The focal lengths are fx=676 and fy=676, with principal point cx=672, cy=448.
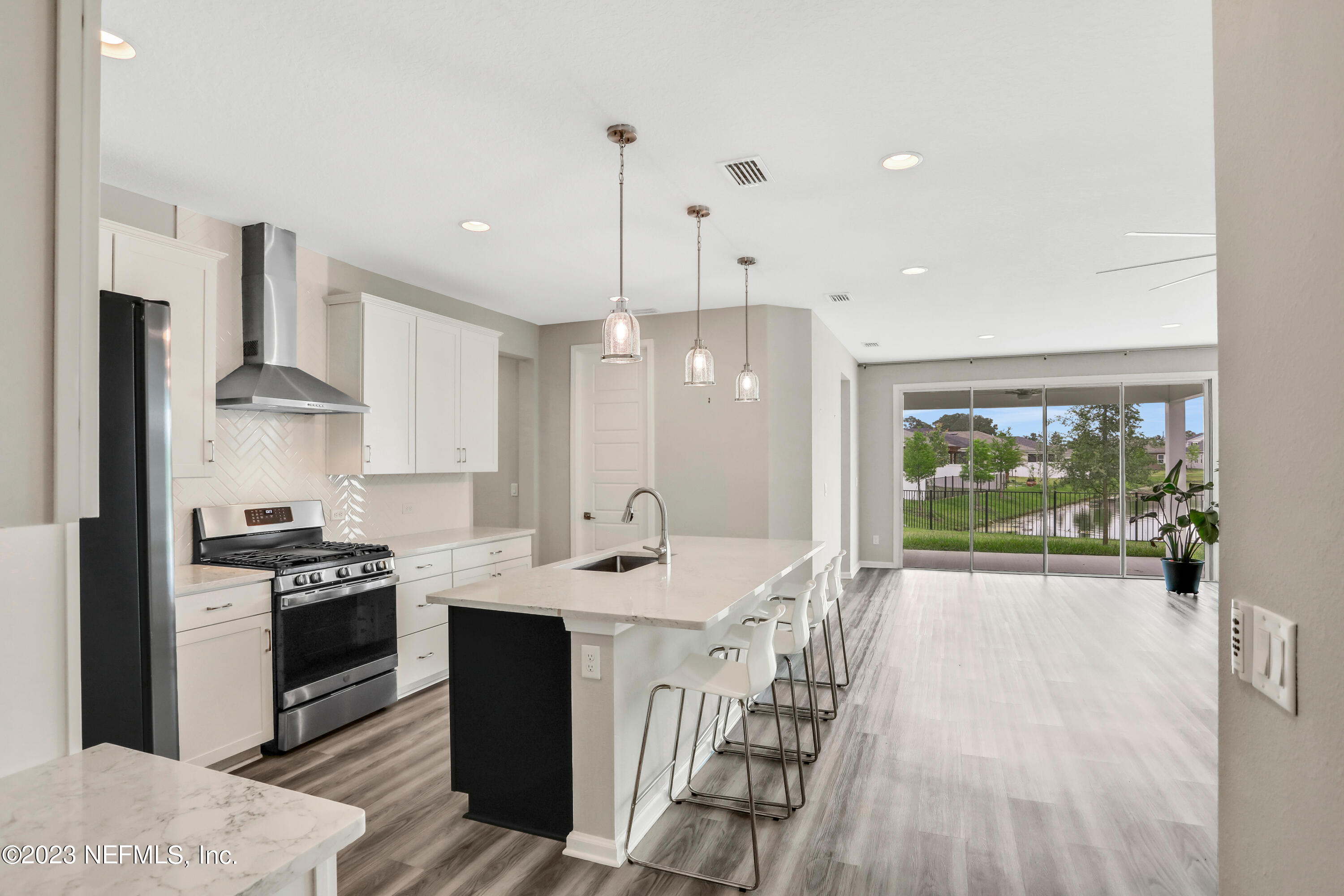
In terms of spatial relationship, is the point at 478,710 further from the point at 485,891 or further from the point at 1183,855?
the point at 1183,855

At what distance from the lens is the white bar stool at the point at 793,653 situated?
2.87 meters

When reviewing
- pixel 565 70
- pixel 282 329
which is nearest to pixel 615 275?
pixel 282 329

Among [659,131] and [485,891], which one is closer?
[485,891]

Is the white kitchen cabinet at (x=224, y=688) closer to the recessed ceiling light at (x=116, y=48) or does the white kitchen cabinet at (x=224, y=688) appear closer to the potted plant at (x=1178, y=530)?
the recessed ceiling light at (x=116, y=48)

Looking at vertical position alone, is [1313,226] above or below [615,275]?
below

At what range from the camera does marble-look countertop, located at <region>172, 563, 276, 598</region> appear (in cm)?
280

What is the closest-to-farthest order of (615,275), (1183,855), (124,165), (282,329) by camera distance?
1. (1183,855)
2. (124,165)
3. (282,329)
4. (615,275)

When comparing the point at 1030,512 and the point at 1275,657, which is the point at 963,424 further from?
the point at 1275,657

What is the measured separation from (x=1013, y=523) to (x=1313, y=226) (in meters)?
8.41

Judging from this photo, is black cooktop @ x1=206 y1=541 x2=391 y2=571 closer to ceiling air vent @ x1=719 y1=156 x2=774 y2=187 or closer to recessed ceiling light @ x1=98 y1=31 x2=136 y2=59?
recessed ceiling light @ x1=98 y1=31 x2=136 y2=59


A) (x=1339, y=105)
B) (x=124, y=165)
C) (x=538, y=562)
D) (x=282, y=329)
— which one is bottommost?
(x=538, y=562)

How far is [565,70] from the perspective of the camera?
218cm

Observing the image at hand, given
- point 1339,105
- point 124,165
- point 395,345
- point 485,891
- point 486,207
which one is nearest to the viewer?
point 1339,105

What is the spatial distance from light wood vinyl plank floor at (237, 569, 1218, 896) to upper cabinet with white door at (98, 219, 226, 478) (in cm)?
149
